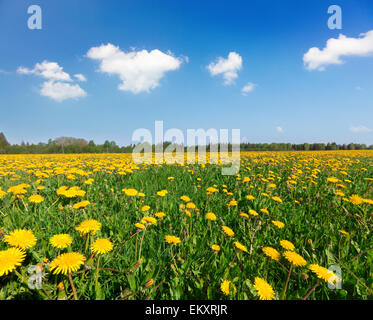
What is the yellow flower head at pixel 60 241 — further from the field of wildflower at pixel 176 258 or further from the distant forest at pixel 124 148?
the distant forest at pixel 124 148

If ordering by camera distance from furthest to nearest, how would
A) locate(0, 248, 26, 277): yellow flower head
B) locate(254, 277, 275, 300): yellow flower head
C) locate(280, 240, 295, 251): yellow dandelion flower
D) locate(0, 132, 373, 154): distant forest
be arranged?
locate(0, 132, 373, 154): distant forest → locate(280, 240, 295, 251): yellow dandelion flower → locate(254, 277, 275, 300): yellow flower head → locate(0, 248, 26, 277): yellow flower head

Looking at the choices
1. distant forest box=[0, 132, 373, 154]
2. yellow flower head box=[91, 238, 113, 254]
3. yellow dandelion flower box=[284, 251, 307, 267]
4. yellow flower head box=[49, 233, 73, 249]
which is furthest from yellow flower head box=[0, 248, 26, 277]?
distant forest box=[0, 132, 373, 154]

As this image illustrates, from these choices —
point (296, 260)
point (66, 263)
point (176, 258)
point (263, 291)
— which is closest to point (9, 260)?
point (66, 263)

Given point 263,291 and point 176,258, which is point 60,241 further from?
point 263,291

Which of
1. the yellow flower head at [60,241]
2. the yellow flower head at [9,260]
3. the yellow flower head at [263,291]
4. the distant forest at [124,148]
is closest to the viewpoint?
the yellow flower head at [9,260]

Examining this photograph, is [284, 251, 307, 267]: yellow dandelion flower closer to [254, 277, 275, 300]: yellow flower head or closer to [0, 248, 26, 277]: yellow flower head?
[254, 277, 275, 300]: yellow flower head

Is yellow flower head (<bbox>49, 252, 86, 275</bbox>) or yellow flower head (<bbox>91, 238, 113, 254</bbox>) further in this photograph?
yellow flower head (<bbox>91, 238, 113, 254</bbox>)

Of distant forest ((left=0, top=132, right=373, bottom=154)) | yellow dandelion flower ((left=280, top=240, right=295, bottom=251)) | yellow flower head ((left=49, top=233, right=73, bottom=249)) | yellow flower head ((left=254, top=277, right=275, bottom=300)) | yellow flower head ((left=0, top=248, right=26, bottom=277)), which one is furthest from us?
distant forest ((left=0, top=132, right=373, bottom=154))

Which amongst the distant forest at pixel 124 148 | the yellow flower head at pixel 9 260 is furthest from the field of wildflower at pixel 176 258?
the distant forest at pixel 124 148

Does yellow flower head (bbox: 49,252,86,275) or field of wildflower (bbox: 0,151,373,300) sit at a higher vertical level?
yellow flower head (bbox: 49,252,86,275)
